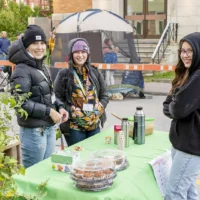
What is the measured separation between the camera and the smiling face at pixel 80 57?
4090mm

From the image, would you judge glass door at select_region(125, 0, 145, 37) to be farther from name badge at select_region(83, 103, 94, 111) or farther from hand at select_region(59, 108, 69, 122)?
hand at select_region(59, 108, 69, 122)

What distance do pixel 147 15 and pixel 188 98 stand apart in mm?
17207

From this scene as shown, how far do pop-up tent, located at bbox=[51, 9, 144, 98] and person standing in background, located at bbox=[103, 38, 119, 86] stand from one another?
0.41 feet

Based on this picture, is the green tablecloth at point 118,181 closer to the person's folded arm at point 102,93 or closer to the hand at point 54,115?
the hand at point 54,115

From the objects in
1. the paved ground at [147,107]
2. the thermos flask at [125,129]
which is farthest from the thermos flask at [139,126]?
the paved ground at [147,107]

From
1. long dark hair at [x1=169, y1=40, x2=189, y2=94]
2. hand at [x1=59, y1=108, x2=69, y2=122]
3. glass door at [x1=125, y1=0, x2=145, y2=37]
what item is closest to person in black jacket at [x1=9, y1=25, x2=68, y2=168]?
hand at [x1=59, y1=108, x2=69, y2=122]

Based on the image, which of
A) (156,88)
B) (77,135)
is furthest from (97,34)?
(77,135)

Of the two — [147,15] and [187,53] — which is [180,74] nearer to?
[187,53]

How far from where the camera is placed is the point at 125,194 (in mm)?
2682

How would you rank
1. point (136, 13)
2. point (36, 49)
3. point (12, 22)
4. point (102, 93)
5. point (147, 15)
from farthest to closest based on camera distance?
1. point (12, 22)
2. point (136, 13)
3. point (147, 15)
4. point (102, 93)
5. point (36, 49)

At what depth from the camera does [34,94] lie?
12.0 ft

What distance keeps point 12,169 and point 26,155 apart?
6.59 feet

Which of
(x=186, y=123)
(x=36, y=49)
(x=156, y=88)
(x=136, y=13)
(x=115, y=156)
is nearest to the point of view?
(x=186, y=123)

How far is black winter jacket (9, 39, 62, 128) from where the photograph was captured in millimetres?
3558
